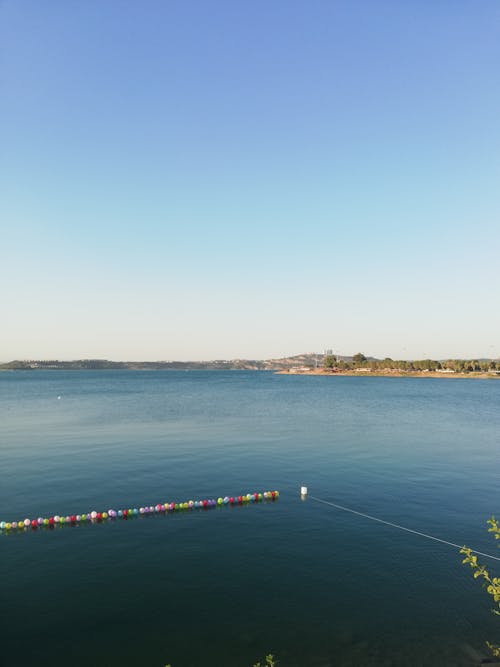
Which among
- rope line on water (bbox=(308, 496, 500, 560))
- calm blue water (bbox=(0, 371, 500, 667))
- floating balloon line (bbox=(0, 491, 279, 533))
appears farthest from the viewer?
floating balloon line (bbox=(0, 491, 279, 533))

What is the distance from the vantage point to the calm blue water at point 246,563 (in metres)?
16.0

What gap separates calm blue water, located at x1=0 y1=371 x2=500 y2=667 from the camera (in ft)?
52.5

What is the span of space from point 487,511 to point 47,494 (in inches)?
1377

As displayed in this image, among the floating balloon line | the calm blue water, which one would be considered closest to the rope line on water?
the calm blue water

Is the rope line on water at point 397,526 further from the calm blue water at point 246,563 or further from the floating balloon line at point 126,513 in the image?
the floating balloon line at point 126,513

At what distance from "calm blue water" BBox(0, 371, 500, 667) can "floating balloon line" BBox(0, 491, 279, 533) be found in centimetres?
95

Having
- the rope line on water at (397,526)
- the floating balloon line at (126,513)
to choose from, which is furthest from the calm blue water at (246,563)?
the floating balloon line at (126,513)

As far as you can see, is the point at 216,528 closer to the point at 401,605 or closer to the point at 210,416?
the point at 401,605

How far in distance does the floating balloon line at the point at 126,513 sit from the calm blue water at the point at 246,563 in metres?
0.95

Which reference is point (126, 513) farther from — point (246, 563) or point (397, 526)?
point (397, 526)

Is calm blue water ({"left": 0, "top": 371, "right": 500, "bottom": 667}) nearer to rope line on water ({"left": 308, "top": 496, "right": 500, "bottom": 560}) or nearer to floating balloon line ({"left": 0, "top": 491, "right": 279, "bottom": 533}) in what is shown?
rope line on water ({"left": 308, "top": 496, "right": 500, "bottom": 560})

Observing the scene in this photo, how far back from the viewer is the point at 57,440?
5788 centimetres

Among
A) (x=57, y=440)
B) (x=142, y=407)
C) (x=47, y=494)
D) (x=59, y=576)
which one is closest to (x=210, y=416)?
(x=142, y=407)

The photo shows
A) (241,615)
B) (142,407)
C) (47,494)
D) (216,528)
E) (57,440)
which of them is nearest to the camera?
(241,615)
